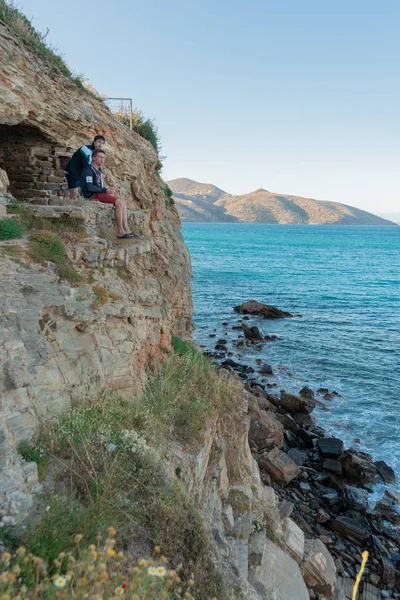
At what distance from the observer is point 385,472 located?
12492 mm

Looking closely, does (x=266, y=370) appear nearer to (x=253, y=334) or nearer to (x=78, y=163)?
(x=253, y=334)

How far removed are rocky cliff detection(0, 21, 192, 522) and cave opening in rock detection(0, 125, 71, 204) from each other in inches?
0.9

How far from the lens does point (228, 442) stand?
7.92 m

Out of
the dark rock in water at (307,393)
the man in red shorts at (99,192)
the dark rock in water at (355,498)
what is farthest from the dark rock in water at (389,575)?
the man in red shorts at (99,192)

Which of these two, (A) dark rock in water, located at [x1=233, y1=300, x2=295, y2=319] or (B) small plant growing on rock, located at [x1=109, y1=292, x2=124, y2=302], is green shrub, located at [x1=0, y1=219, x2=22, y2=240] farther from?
(A) dark rock in water, located at [x1=233, y1=300, x2=295, y2=319]

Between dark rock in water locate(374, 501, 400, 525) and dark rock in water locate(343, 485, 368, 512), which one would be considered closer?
dark rock in water locate(374, 501, 400, 525)

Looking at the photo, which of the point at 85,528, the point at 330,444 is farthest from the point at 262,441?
the point at 85,528

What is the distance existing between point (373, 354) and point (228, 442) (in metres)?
16.9

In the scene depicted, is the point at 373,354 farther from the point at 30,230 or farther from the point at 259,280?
the point at 259,280

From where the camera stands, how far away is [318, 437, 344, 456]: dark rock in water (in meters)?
13.3

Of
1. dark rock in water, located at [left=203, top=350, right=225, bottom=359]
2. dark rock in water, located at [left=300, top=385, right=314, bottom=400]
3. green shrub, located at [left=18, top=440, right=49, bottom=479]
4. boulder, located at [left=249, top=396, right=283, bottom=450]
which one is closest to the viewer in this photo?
green shrub, located at [left=18, top=440, right=49, bottom=479]

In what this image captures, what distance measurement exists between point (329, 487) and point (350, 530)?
2.01 metres

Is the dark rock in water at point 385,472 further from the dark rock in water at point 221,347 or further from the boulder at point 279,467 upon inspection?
the dark rock in water at point 221,347

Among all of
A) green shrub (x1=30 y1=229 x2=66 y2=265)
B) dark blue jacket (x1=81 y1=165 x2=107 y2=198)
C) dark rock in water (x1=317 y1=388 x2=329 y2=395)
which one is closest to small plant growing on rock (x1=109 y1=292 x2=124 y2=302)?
green shrub (x1=30 y1=229 x2=66 y2=265)
